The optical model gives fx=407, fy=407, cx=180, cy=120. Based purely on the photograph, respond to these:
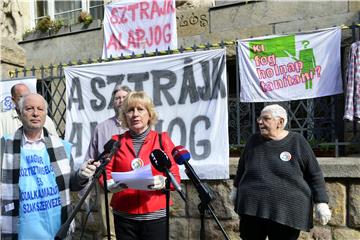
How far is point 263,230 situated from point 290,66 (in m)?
1.80

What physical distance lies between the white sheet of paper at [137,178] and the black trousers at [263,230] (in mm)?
1107

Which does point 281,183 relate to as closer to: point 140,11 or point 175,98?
point 175,98

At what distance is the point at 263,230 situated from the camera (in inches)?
134

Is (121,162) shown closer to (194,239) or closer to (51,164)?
(51,164)

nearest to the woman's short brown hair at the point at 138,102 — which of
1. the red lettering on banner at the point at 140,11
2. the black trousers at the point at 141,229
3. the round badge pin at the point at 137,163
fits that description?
the round badge pin at the point at 137,163

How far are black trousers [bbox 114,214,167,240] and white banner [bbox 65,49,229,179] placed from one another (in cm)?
154

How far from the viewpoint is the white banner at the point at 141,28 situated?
654cm

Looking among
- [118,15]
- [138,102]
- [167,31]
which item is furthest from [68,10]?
[138,102]

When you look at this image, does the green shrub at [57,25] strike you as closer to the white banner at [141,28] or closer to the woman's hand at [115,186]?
the white banner at [141,28]

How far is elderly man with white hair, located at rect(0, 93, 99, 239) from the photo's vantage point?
9.16 feet

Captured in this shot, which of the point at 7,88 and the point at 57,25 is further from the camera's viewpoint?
the point at 57,25

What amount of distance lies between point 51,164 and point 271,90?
2525 mm

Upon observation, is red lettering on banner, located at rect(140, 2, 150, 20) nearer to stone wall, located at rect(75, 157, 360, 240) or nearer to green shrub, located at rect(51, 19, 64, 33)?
stone wall, located at rect(75, 157, 360, 240)

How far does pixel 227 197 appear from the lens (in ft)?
14.3
